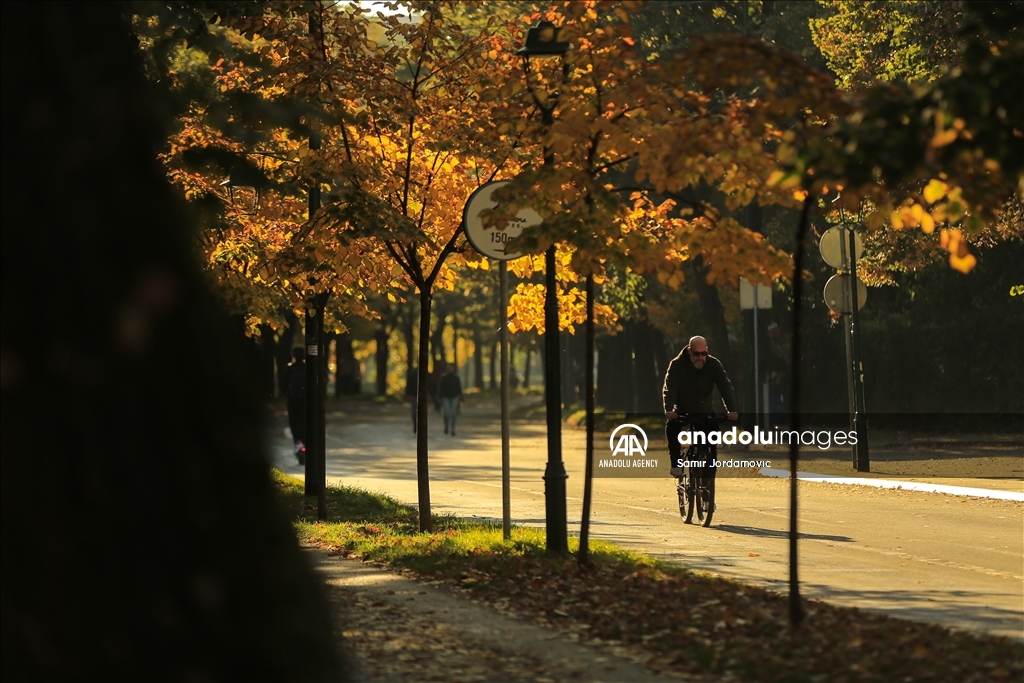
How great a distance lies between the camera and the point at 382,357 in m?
72.9

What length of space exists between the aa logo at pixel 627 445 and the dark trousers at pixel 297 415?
18.7 ft

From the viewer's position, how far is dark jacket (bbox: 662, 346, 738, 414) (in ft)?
50.0

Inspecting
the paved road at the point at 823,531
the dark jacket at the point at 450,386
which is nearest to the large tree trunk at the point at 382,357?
the dark jacket at the point at 450,386

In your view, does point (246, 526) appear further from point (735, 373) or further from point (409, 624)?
point (735, 373)

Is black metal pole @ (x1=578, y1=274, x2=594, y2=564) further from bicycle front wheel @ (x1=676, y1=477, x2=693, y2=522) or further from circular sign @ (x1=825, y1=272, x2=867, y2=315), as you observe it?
circular sign @ (x1=825, y1=272, x2=867, y2=315)

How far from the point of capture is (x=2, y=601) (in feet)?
15.2

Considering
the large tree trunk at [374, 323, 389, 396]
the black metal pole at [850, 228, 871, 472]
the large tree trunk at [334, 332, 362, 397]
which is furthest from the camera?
the large tree trunk at [374, 323, 389, 396]

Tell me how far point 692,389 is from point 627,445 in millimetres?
15257

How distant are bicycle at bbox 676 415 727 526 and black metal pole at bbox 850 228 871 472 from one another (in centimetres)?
657

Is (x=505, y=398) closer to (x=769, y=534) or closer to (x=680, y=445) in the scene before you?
(x=769, y=534)

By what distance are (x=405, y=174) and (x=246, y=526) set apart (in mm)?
10070

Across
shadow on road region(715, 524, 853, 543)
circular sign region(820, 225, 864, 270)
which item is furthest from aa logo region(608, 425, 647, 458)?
shadow on road region(715, 524, 853, 543)

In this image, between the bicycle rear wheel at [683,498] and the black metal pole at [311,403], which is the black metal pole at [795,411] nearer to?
the bicycle rear wheel at [683,498]

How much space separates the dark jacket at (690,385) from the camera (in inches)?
599
